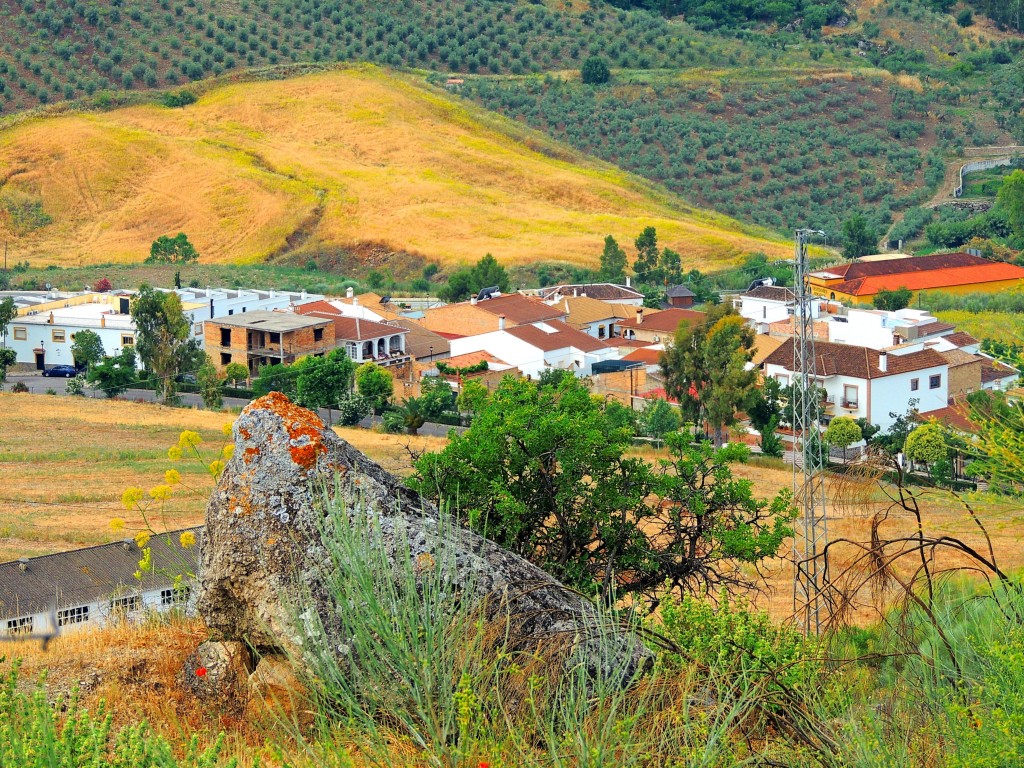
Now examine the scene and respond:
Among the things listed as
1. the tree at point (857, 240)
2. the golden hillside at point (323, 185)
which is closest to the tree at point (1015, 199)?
the tree at point (857, 240)

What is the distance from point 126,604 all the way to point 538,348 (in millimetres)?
41114

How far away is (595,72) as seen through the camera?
108 meters

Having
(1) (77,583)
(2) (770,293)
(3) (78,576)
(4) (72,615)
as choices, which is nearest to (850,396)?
(2) (770,293)

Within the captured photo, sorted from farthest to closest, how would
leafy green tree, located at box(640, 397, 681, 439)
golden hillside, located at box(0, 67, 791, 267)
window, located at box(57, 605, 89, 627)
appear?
golden hillside, located at box(0, 67, 791, 267) < leafy green tree, located at box(640, 397, 681, 439) < window, located at box(57, 605, 89, 627)

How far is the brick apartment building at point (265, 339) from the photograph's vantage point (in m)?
52.1

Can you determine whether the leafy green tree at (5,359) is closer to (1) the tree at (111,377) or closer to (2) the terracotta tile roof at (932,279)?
(1) the tree at (111,377)

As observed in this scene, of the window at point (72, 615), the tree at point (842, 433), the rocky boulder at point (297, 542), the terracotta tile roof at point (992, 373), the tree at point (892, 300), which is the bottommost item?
the tree at point (842, 433)

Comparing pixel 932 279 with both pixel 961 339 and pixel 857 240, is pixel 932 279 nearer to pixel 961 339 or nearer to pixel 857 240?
pixel 857 240

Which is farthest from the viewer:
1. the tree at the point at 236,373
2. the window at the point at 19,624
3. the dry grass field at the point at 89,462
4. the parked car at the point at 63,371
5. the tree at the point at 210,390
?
the parked car at the point at 63,371

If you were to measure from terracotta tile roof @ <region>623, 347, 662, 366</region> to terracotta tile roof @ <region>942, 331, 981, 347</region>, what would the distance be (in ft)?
35.3

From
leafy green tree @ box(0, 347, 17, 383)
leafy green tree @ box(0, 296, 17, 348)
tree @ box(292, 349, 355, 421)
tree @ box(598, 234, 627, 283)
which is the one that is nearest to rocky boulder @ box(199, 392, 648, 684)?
tree @ box(292, 349, 355, 421)

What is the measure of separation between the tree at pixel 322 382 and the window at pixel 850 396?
1622 centimetres

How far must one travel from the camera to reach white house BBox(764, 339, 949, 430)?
43.6 meters

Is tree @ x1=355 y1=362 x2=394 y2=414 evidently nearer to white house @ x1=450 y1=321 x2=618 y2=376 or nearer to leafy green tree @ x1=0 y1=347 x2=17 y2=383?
white house @ x1=450 y1=321 x2=618 y2=376
